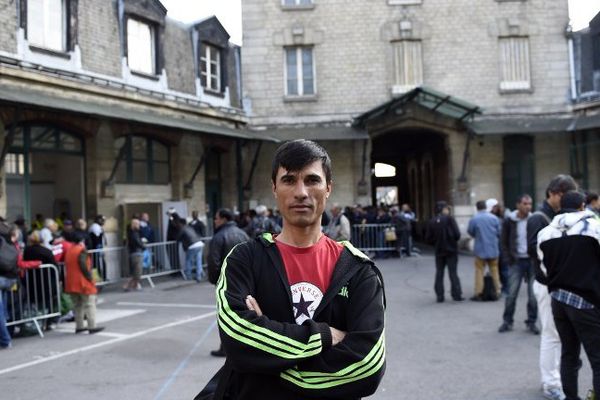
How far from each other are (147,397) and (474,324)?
500 cm

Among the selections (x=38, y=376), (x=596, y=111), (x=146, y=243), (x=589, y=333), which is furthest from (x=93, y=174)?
(x=596, y=111)

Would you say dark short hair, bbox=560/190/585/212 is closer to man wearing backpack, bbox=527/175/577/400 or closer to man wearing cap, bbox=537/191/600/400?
man wearing cap, bbox=537/191/600/400

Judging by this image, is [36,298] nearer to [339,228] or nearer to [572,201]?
[339,228]

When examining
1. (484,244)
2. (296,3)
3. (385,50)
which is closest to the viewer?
(484,244)

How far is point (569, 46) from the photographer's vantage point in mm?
19266

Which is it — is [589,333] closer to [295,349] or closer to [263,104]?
[295,349]

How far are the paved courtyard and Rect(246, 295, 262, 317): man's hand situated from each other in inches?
141

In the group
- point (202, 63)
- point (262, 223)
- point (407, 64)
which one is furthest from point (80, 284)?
point (407, 64)

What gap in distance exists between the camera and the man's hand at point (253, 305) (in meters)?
1.95

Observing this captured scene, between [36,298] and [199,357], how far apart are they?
3290mm

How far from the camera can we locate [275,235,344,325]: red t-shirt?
79.4 inches

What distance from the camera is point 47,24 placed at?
12.4 meters

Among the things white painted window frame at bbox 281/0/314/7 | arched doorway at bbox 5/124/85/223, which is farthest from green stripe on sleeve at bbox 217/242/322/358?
white painted window frame at bbox 281/0/314/7

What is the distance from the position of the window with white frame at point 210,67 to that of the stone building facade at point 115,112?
1.4 inches
